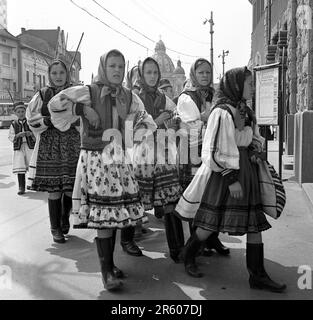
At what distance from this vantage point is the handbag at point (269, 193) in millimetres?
3447

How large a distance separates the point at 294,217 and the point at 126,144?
3.15 m

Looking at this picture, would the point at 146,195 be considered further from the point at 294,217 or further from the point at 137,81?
the point at 294,217

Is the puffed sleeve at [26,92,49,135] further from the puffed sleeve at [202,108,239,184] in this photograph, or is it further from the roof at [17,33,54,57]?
the roof at [17,33,54,57]

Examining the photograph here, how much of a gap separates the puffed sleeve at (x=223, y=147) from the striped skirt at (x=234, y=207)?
0.12 m

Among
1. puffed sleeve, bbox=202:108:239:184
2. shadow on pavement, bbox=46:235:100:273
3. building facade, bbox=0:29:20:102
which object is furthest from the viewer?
building facade, bbox=0:29:20:102

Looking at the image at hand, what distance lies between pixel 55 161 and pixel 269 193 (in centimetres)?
245

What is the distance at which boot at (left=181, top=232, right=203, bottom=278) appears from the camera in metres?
3.71

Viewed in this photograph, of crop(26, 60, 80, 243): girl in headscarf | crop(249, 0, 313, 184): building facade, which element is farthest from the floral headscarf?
crop(249, 0, 313, 184): building facade

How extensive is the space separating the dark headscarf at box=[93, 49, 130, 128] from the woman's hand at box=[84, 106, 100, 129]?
0.26 feet

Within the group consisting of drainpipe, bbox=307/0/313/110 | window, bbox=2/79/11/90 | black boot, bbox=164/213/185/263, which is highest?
window, bbox=2/79/11/90

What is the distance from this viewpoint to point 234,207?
336 centimetres

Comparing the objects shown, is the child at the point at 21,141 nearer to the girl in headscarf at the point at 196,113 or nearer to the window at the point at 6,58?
the girl in headscarf at the point at 196,113

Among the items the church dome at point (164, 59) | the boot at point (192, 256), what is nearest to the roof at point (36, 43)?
the church dome at point (164, 59)
